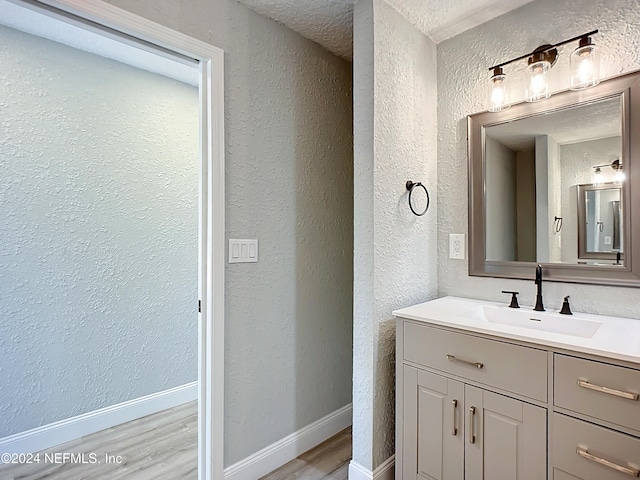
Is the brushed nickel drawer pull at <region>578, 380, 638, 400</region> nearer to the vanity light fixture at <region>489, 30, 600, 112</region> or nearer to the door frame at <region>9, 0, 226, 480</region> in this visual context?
the vanity light fixture at <region>489, 30, 600, 112</region>

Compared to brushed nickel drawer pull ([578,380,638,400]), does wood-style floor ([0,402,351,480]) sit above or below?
below

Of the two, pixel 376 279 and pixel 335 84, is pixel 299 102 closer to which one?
pixel 335 84

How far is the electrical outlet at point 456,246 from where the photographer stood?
1.92 metres

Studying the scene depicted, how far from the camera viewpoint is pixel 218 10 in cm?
158

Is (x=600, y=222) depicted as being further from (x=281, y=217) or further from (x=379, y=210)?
(x=281, y=217)

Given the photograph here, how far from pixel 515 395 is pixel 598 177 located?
40.1 inches

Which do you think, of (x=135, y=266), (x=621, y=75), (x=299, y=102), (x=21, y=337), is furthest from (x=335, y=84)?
(x=21, y=337)

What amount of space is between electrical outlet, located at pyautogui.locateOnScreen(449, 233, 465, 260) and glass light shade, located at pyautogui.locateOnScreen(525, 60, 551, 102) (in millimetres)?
756

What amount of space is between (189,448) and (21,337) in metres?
1.16

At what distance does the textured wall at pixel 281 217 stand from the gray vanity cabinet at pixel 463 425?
672 millimetres

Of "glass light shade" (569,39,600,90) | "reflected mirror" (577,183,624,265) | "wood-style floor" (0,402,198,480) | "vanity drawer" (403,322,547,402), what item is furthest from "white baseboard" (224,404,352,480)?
"glass light shade" (569,39,600,90)

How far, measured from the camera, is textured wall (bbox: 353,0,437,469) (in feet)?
5.37

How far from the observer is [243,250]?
1.68 m

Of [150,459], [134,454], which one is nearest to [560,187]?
[150,459]
